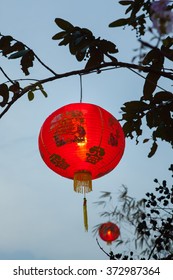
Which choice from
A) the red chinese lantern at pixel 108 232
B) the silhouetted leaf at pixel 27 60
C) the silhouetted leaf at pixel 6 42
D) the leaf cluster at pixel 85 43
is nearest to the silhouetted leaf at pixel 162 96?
the leaf cluster at pixel 85 43

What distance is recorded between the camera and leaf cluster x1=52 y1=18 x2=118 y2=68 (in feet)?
6.82

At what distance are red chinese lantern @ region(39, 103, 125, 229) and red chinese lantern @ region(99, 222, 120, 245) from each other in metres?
3.28

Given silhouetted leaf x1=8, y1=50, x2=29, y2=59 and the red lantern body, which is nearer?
silhouetted leaf x1=8, y1=50, x2=29, y2=59

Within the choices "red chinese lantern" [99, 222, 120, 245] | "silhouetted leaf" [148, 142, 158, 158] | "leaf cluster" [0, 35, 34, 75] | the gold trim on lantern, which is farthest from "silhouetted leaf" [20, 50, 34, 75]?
"red chinese lantern" [99, 222, 120, 245]

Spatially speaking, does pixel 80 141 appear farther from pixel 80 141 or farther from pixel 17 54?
pixel 17 54

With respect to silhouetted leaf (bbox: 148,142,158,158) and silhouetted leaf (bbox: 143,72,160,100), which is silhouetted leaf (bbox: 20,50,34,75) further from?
silhouetted leaf (bbox: 148,142,158,158)

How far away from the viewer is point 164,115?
2297mm

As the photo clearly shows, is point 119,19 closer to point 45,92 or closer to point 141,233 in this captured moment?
point 45,92

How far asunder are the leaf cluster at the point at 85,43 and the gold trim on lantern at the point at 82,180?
56 centimetres

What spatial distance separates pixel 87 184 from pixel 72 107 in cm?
41

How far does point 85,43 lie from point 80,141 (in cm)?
46

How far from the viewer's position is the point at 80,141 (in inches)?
85.4

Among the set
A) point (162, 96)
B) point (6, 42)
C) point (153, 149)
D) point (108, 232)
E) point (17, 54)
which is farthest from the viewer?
point (108, 232)

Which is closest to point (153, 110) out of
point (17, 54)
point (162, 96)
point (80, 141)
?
point (162, 96)
